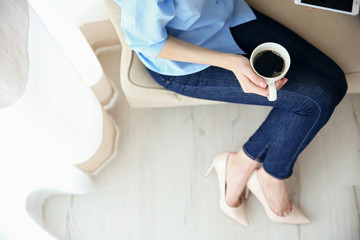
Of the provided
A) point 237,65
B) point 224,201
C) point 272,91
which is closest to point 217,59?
point 237,65

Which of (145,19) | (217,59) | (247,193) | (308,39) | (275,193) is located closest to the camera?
(145,19)

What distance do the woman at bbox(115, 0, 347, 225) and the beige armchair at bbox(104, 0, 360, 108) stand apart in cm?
5

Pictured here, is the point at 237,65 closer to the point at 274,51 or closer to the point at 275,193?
the point at 274,51

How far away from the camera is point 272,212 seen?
126 cm

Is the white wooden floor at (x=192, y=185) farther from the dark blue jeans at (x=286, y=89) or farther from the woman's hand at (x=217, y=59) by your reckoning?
the woman's hand at (x=217, y=59)

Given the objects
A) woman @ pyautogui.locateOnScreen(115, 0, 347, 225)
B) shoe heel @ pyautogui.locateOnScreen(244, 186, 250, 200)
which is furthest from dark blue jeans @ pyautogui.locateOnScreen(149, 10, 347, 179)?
shoe heel @ pyautogui.locateOnScreen(244, 186, 250, 200)

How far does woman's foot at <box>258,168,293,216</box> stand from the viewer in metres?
1.20

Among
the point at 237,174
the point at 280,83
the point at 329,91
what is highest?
the point at 280,83

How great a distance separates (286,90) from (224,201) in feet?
1.75

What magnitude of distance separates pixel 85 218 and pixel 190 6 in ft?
3.10

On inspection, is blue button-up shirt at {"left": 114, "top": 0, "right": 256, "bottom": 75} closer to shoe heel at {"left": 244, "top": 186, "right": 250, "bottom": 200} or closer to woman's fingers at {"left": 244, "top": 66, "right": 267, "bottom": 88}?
woman's fingers at {"left": 244, "top": 66, "right": 267, "bottom": 88}

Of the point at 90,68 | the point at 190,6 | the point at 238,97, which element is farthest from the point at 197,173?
the point at 190,6

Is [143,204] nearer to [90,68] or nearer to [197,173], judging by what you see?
[197,173]

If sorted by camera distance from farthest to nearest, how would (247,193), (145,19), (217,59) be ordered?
(247,193) < (217,59) < (145,19)
